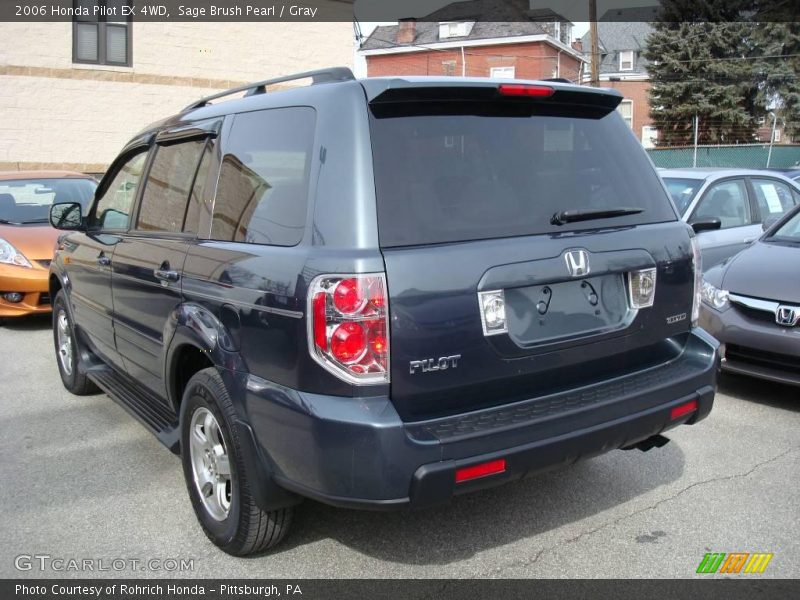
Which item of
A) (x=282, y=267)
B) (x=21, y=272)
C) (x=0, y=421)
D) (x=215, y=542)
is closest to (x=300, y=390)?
(x=282, y=267)

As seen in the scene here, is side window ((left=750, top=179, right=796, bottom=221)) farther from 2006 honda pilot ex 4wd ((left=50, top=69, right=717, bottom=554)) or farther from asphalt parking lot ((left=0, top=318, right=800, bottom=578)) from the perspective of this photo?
2006 honda pilot ex 4wd ((left=50, top=69, right=717, bottom=554))

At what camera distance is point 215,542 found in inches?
130

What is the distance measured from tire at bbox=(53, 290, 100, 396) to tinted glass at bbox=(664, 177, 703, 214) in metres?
5.74

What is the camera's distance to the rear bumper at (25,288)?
25.5 feet

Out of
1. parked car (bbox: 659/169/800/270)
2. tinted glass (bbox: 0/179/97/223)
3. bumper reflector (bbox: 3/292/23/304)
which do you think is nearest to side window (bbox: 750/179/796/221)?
parked car (bbox: 659/169/800/270)

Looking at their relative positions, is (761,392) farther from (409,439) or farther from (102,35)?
(102,35)

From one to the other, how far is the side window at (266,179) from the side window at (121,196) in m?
1.29

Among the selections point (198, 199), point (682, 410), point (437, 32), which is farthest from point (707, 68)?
point (198, 199)

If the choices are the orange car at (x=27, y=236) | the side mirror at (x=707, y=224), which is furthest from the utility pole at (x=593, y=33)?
the side mirror at (x=707, y=224)

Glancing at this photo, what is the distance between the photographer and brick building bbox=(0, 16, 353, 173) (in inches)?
731

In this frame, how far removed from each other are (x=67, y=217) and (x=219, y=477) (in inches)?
109

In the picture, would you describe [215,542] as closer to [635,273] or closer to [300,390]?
[300,390]

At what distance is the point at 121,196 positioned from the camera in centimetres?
464
